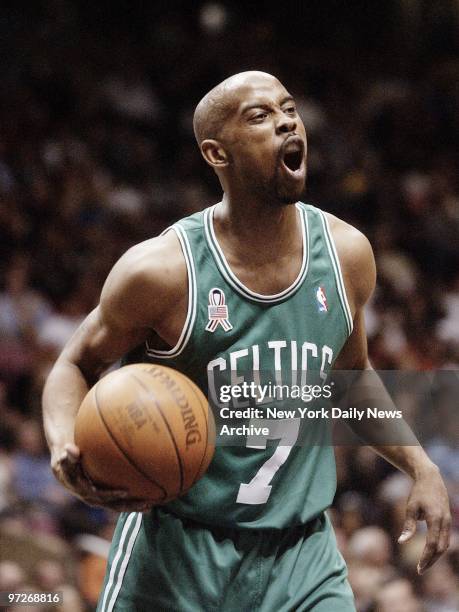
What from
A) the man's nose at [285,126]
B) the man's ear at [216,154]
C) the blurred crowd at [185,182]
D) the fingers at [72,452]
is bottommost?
the blurred crowd at [185,182]

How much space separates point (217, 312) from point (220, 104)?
1.86 feet

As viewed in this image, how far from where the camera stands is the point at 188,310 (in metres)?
2.89

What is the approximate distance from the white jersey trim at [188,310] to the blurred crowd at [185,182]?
6.59 ft

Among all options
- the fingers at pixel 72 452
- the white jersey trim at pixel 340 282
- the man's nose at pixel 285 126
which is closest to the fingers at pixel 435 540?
the white jersey trim at pixel 340 282

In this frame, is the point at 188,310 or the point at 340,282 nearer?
the point at 188,310

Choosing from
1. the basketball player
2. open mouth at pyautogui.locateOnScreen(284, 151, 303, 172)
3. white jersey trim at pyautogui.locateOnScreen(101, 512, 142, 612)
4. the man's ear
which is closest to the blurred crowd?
white jersey trim at pyautogui.locateOnScreen(101, 512, 142, 612)

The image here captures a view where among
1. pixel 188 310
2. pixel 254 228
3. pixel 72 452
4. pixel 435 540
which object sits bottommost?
pixel 435 540

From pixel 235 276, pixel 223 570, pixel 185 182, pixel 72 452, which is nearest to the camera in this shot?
pixel 72 452

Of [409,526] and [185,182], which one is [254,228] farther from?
[185,182]

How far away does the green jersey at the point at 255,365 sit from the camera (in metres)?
2.88

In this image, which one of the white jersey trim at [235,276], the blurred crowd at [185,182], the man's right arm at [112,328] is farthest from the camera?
the blurred crowd at [185,182]

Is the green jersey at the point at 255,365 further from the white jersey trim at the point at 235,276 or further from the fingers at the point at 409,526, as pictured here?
the fingers at the point at 409,526

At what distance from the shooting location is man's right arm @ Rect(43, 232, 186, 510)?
2840 millimetres

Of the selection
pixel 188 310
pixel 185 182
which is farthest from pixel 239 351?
pixel 185 182
